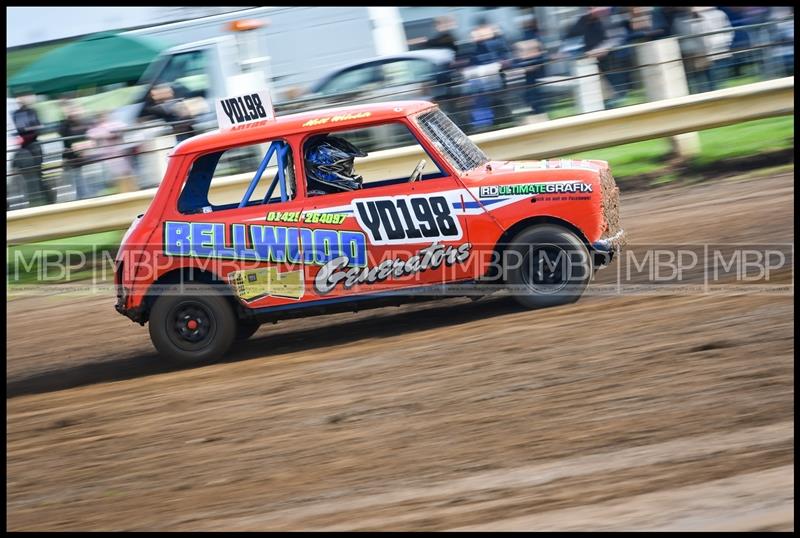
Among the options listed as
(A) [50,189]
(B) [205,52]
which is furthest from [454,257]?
(B) [205,52]

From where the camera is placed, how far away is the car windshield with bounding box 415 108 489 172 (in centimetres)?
707

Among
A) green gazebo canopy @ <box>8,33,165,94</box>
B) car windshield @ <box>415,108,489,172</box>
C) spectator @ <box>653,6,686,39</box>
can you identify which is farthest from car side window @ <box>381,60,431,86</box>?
green gazebo canopy @ <box>8,33,165,94</box>

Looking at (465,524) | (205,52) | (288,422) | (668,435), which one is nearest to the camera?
(465,524)

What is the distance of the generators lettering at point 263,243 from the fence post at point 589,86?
5188 millimetres

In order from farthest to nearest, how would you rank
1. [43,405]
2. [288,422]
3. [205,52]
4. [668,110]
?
[205,52], [668,110], [43,405], [288,422]

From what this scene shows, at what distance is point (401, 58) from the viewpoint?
12523 millimetres

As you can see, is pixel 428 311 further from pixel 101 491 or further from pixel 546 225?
pixel 101 491

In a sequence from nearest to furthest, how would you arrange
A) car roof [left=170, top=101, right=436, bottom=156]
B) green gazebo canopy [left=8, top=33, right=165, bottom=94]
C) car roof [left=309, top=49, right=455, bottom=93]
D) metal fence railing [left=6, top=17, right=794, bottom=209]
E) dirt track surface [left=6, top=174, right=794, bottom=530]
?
dirt track surface [left=6, top=174, right=794, bottom=530]
car roof [left=170, top=101, right=436, bottom=156]
metal fence railing [left=6, top=17, right=794, bottom=209]
car roof [left=309, top=49, right=455, bottom=93]
green gazebo canopy [left=8, top=33, right=165, bottom=94]

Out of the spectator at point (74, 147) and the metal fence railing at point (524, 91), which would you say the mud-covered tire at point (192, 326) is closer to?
the metal fence railing at point (524, 91)

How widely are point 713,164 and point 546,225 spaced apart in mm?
5362

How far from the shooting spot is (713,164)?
11.6m

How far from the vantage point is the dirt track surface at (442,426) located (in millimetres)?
4484

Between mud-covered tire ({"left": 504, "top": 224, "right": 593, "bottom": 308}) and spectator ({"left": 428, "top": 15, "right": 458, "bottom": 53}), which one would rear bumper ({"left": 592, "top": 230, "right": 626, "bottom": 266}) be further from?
spectator ({"left": 428, "top": 15, "right": 458, "bottom": 53})

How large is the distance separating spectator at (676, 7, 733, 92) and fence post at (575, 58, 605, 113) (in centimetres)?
103
